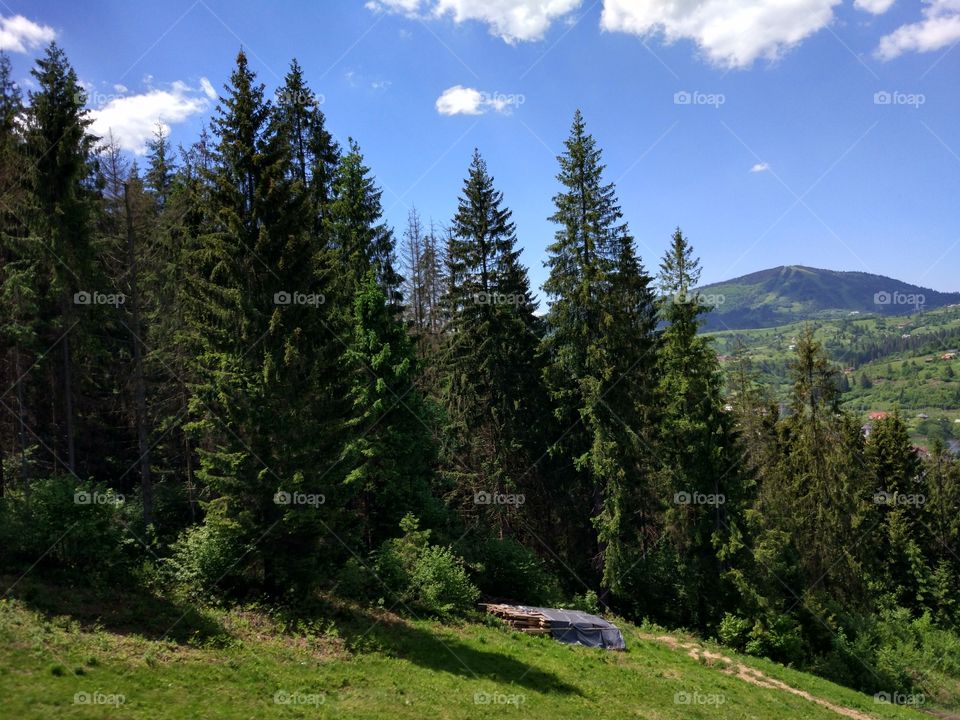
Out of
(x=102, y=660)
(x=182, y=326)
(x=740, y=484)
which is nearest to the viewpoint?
(x=102, y=660)

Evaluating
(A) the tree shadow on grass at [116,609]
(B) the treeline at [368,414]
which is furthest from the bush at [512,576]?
(A) the tree shadow on grass at [116,609]

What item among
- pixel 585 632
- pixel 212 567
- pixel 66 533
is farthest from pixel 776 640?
pixel 66 533

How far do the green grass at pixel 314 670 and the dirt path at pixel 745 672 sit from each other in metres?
1.31

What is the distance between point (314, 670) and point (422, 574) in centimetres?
788

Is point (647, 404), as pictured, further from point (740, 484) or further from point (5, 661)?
point (5, 661)

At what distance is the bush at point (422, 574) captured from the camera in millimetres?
21688

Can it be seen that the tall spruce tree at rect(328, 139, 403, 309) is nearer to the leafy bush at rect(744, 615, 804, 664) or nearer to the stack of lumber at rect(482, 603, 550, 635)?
the stack of lumber at rect(482, 603, 550, 635)

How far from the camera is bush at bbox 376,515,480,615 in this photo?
71.2 feet

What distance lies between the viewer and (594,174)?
93.7 feet

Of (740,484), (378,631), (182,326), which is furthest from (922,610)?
(182,326)

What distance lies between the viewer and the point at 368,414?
2294cm

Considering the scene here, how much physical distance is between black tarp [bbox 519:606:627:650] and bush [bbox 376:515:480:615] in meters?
3.27

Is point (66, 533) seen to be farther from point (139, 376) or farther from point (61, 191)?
point (61, 191)

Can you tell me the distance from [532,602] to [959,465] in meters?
42.5
